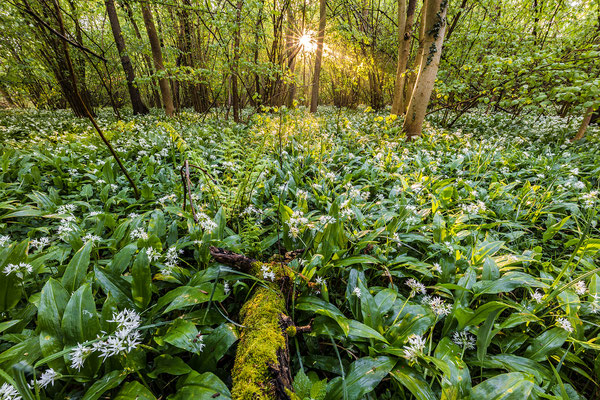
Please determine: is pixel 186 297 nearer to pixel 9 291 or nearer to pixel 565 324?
pixel 9 291

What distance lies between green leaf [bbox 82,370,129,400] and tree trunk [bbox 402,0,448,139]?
6776 mm

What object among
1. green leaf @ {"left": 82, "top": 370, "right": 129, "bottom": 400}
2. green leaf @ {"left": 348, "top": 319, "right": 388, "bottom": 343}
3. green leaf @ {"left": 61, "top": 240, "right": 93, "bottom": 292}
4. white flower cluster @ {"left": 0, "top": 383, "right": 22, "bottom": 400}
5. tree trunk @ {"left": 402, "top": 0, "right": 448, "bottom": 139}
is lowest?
green leaf @ {"left": 348, "top": 319, "right": 388, "bottom": 343}

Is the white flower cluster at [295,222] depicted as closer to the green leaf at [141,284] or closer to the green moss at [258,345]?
the green moss at [258,345]

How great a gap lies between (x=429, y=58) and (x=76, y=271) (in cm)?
690

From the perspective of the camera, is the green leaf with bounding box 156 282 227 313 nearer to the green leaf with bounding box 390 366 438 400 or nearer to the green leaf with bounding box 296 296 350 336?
the green leaf with bounding box 296 296 350 336

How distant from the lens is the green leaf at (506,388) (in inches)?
39.9

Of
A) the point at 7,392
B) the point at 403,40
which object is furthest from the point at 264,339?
the point at 403,40

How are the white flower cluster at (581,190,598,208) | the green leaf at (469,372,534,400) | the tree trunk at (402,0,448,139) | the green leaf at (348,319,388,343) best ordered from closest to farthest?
1. the green leaf at (469,372,534,400)
2. the green leaf at (348,319,388,343)
3. the white flower cluster at (581,190,598,208)
4. the tree trunk at (402,0,448,139)

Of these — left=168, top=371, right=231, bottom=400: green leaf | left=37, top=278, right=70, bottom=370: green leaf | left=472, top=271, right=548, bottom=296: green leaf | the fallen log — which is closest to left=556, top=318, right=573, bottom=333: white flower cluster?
left=472, top=271, right=548, bottom=296: green leaf

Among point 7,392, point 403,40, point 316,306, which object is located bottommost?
point 316,306

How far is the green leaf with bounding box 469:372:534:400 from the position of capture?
3.32 ft

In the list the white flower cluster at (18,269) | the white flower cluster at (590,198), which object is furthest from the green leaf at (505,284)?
the white flower cluster at (18,269)

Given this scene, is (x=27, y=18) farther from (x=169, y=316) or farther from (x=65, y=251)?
(x=169, y=316)

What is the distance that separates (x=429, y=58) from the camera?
17.6 feet
